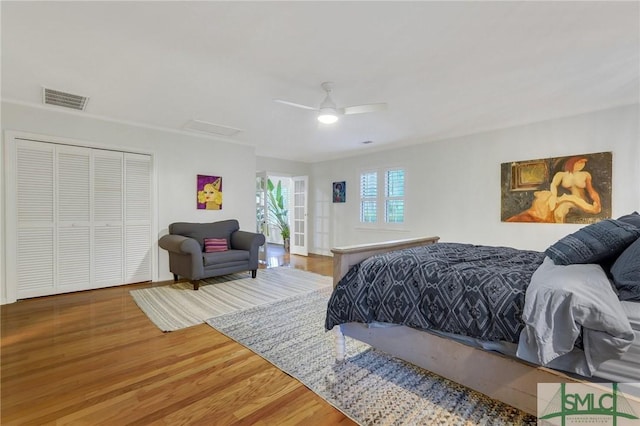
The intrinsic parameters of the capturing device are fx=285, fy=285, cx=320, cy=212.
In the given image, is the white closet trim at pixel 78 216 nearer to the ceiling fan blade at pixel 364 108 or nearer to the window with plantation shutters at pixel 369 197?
the ceiling fan blade at pixel 364 108

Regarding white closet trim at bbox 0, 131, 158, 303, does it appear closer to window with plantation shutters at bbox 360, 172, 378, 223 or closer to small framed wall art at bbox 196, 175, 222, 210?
small framed wall art at bbox 196, 175, 222, 210

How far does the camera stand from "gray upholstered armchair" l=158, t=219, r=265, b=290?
386cm

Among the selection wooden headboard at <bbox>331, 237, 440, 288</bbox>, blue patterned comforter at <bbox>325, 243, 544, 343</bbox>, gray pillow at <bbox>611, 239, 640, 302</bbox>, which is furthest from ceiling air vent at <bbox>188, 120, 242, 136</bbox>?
gray pillow at <bbox>611, 239, 640, 302</bbox>

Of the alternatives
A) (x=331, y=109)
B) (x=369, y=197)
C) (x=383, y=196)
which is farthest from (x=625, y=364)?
(x=369, y=197)

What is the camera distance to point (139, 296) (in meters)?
3.69

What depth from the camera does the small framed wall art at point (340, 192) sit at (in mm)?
6508

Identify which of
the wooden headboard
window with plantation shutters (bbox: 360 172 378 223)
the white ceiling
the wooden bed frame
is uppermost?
the white ceiling

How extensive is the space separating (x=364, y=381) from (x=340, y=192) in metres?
4.95

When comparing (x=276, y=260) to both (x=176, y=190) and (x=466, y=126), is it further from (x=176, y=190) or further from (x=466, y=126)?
(x=466, y=126)

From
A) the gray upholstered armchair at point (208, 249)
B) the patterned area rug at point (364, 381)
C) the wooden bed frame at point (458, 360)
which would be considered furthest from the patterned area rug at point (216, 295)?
the wooden bed frame at point (458, 360)

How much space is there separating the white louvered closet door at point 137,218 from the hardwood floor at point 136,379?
1.37 metres

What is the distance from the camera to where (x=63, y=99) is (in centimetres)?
330

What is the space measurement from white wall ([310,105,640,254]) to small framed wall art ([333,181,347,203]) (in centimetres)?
12

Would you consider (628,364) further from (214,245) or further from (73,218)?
(73,218)
